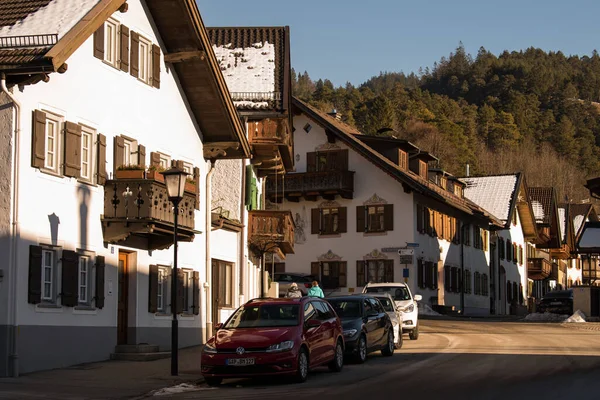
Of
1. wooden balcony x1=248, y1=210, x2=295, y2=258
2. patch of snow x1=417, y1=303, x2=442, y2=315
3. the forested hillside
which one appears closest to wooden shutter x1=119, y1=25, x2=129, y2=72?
wooden balcony x1=248, y1=210, x2=295, y2=258

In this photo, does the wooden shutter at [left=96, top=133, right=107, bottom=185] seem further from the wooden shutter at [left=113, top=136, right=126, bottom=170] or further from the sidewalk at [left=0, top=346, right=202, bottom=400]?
the sidewalk at [left=0, top=346, right=202, bottom=400]

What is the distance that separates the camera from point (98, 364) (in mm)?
23812

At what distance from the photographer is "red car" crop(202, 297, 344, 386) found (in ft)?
64.5

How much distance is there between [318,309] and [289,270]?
36939 mm

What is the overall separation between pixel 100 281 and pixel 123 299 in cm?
193

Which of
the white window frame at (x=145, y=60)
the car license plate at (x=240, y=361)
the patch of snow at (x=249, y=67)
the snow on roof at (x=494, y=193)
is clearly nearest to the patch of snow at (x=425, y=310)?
the snow on roof at (x=494, y=193)

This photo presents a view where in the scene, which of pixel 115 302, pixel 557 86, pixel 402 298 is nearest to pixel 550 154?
pixel 557 86

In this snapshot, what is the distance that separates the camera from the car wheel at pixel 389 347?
27.1m

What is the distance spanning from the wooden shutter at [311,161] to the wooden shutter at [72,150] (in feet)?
116

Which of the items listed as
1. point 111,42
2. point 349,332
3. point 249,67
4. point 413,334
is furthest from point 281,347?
point 249,67

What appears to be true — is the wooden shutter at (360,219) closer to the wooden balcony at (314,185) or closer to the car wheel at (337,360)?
the wooden balcony at (314,185)

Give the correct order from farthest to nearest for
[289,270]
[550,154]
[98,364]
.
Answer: [550,154], [289,270], [98,364]

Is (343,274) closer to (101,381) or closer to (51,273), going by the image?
(51,273)

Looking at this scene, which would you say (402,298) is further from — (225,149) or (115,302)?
(115,302)
